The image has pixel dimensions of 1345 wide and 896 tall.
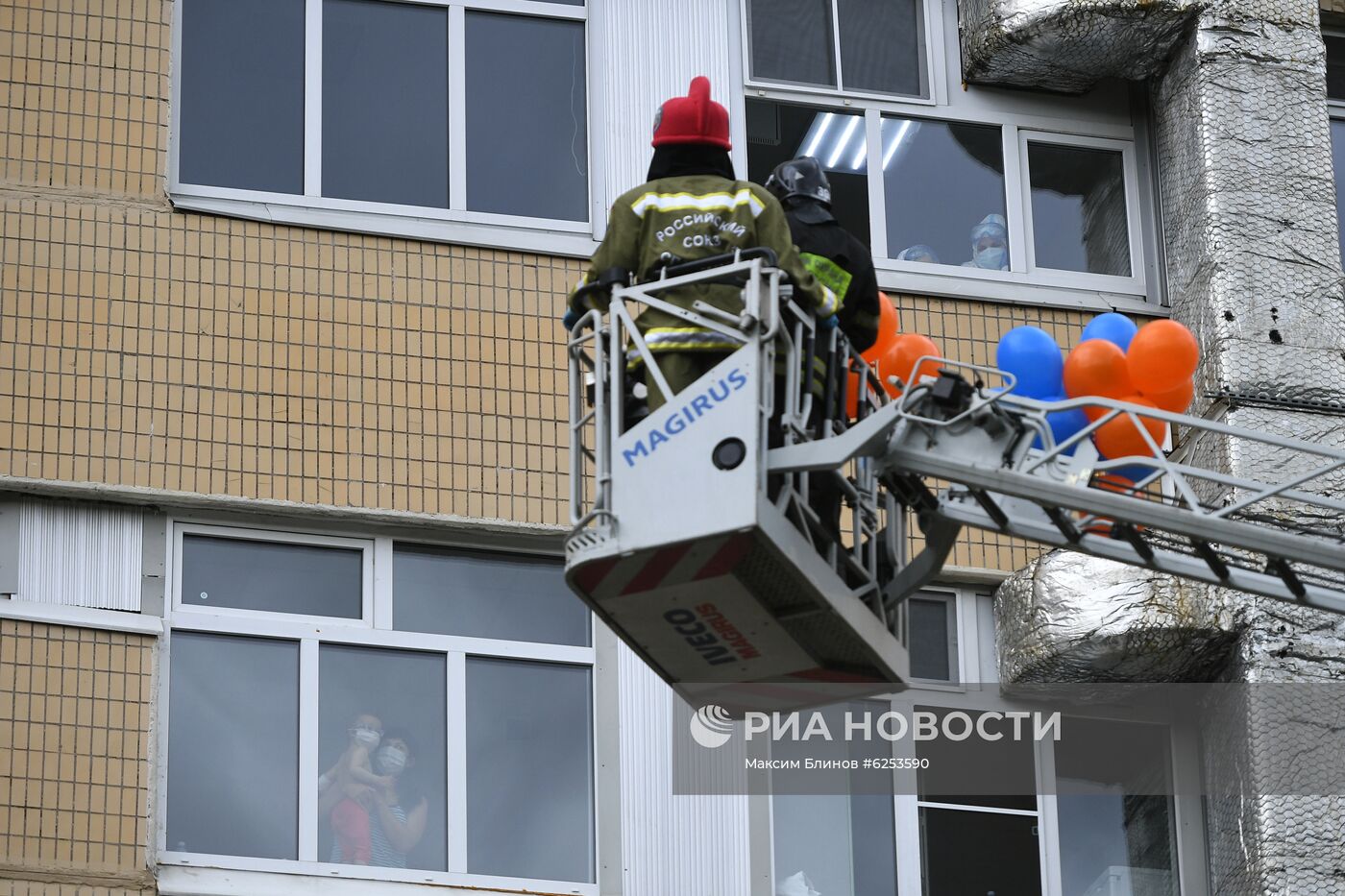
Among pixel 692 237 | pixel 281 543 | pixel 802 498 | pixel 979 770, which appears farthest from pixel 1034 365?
pixel 281 543

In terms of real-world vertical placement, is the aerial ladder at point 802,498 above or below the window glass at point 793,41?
below

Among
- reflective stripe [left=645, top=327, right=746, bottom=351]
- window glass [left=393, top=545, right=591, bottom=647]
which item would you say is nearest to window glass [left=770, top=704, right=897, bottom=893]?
window glass [left=393, top=545, right=591, bottom=647]

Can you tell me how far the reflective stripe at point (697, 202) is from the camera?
1146 centimetres

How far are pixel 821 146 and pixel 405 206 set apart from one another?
2657 millimetres

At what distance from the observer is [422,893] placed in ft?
44.4

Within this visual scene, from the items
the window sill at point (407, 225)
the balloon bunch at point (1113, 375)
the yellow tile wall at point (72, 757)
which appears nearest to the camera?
the balloon bunch at point (1113, 375)

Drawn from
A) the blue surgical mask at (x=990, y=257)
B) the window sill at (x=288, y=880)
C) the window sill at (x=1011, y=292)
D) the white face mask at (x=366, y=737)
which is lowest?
the window sill at (x=288, y=880)

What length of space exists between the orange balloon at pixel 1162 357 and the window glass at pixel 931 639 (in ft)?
11.0

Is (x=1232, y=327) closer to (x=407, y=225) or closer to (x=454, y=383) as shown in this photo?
(x=454, y=383)

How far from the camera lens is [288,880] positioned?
1341 centimetres

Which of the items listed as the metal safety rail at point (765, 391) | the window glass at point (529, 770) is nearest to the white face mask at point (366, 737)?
the window glass at point (529, 770)

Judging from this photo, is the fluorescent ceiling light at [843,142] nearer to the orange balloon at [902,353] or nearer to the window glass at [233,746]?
the orange balloon at [902,353]

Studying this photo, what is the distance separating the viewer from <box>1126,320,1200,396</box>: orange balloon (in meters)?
12.0

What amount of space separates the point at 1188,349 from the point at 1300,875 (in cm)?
349
